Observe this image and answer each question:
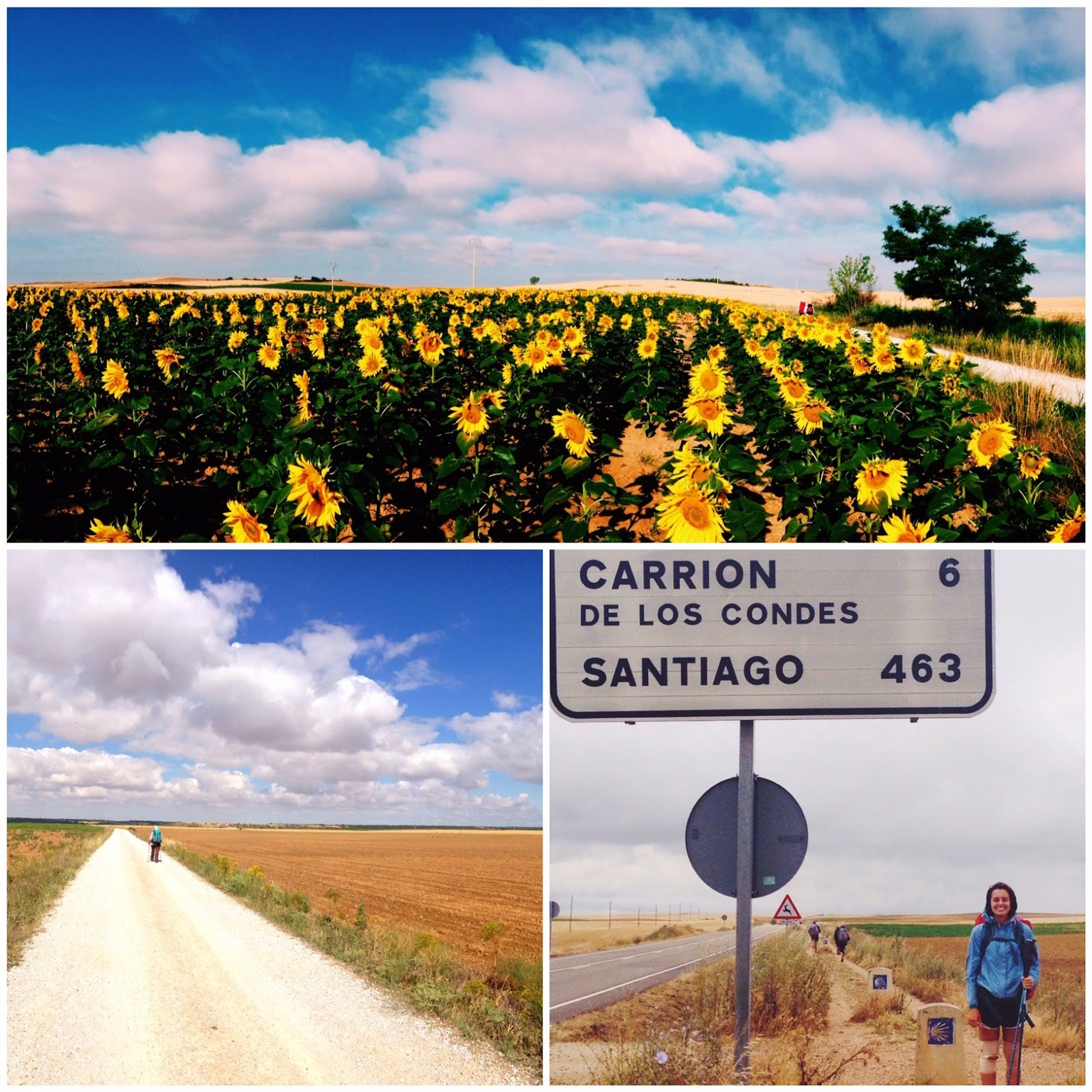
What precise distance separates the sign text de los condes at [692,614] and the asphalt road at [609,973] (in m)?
1.02

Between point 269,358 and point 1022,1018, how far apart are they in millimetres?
7137

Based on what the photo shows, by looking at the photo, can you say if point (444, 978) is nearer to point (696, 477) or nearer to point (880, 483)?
point (696, 477)

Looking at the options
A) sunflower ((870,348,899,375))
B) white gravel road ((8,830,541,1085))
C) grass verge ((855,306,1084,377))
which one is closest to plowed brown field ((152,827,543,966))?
white gravel road ((8,830,541,1085))

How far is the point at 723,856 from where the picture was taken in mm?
3012

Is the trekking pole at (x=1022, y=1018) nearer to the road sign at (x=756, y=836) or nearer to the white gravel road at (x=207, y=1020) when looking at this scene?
the road sign at (x=756, y=836)

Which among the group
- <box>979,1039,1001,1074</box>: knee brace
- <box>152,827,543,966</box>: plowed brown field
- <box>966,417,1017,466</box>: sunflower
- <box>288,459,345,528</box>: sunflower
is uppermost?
<box>966,417,1017,466</box>: sunflower

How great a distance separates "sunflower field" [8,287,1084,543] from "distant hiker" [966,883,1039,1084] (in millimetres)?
1939

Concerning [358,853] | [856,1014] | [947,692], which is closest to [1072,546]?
[947,692]

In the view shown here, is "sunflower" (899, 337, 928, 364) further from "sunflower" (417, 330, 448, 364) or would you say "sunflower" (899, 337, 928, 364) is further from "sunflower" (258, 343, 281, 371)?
"sunflower" (258, 343, 281, 371)

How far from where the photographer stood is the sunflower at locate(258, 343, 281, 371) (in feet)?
23.7

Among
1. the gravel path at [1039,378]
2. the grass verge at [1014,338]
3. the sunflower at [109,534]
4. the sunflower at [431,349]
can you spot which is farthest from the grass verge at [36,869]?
the grass verge at [1014,338]

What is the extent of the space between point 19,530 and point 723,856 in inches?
220

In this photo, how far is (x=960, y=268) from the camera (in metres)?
A: 29.1

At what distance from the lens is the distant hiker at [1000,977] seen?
3.84 m
